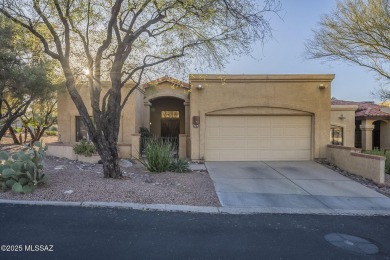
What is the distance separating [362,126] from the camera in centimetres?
1997

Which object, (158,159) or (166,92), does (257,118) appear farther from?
(166,92)

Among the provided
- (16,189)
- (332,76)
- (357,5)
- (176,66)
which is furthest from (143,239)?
(357,5)

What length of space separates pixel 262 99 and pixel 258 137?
1.78 meters

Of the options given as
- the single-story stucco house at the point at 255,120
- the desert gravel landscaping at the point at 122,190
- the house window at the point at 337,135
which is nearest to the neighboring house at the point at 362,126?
the house window at the point at 337,135

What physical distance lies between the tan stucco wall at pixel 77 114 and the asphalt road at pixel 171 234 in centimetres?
916

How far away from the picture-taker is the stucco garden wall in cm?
1008

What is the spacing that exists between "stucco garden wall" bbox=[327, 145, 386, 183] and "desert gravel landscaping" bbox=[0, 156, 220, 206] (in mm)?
5591

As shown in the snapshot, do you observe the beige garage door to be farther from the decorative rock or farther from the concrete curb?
the concrete curb

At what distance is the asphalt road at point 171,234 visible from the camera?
14.3ft

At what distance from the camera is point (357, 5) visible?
548 inches

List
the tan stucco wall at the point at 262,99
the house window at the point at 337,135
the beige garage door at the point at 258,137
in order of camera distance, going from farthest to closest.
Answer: the house window at the point at 337,135 → the beige garage door at the point at 258,137 → the tan stucco wall at the point at 262,99

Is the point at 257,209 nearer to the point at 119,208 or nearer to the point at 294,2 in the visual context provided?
the point at 119,208

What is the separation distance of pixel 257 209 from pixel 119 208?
300 cm

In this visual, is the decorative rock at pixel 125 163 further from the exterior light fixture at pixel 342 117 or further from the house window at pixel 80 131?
the exterior light fixture at pixel 342 117
